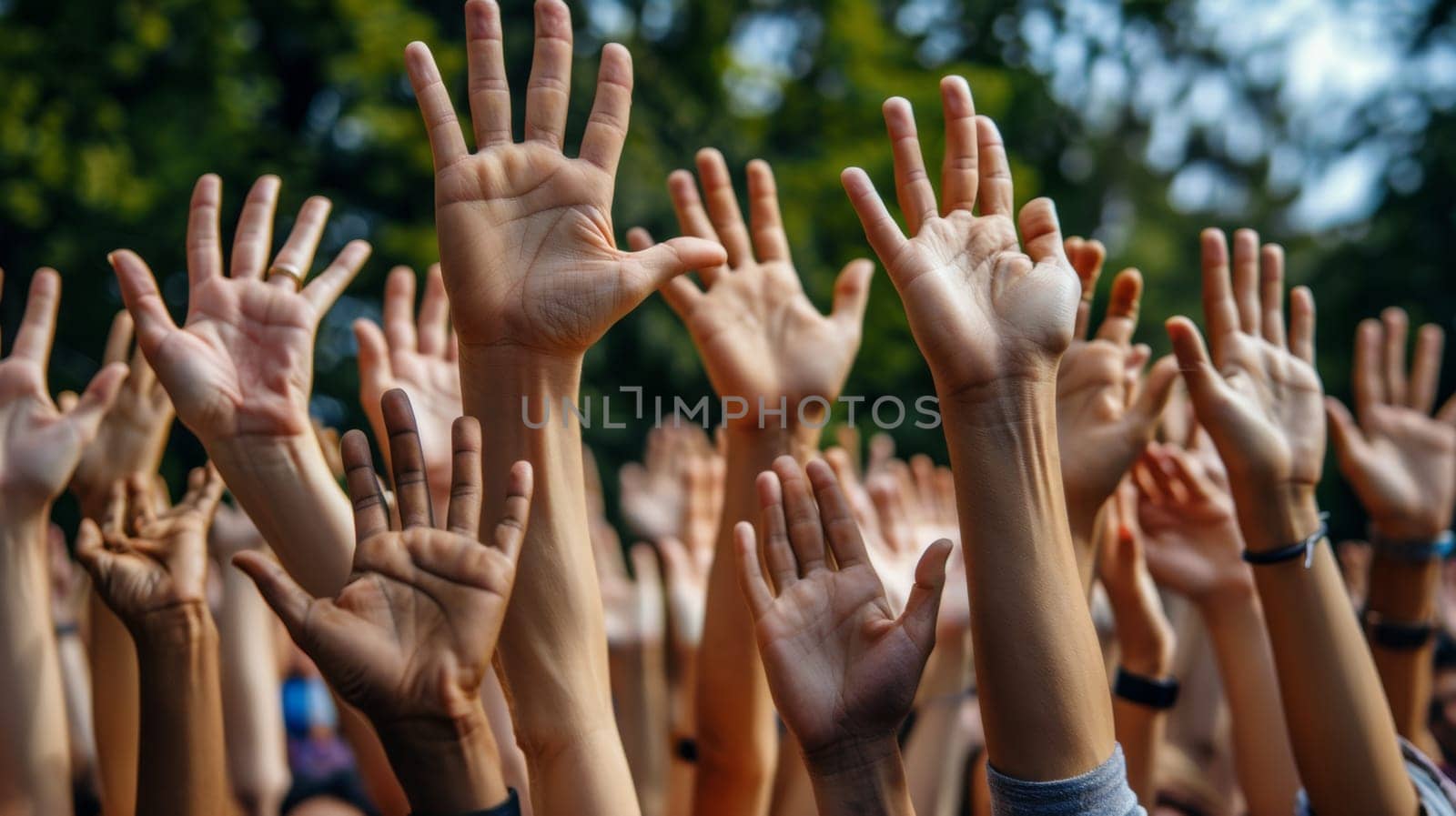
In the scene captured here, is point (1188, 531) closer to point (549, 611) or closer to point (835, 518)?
point (835, 518)

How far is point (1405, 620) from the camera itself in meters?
2.88

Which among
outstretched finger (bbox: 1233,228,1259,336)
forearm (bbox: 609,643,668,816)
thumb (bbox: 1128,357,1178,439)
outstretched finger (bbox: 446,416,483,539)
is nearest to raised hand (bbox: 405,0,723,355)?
outstretched finger (bbox: 446,416,483,539)

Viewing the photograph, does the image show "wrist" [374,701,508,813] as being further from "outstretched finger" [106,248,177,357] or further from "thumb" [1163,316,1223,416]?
"thumb" [1163,316,1223,416]

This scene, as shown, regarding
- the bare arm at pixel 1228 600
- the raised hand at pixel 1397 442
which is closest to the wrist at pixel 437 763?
the bare arm at pixel 1228 600

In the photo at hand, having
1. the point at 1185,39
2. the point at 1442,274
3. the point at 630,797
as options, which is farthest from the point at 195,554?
the point at 1185,39

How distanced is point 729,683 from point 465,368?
0.87 meters

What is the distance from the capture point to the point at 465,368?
185 centimetres

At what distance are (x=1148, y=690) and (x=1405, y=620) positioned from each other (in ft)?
2.75

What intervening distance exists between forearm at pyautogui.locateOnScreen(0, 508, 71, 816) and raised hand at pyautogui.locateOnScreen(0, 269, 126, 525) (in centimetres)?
7

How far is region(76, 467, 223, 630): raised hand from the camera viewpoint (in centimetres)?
208

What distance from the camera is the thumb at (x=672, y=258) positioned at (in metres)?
1.89

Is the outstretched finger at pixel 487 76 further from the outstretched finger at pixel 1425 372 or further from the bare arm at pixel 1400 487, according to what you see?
the outstretched finger at pixel 1425 372

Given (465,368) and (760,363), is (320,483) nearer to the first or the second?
(465,368)

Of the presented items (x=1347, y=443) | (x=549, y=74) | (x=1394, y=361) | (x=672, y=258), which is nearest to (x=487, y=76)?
(x=549, y=74)
